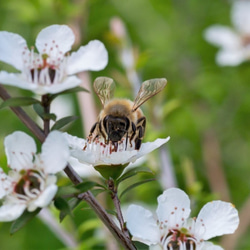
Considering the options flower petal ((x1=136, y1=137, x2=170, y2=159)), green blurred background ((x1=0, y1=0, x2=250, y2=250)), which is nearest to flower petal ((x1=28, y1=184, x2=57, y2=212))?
flower petal ((x1=136, y1=137, x2=170, y2=159))

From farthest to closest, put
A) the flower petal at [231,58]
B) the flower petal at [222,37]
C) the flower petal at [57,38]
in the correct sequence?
1. the flower petal at [222,37]
2. the flower petal at [231,58]
3. the flower petal at [57,38]

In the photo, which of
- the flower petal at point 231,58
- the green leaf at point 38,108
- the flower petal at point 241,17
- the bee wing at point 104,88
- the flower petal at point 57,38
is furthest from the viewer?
the flower petal at point 241,17

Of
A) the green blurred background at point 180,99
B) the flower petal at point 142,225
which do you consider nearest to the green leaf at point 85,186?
the flower petal at point 142,225

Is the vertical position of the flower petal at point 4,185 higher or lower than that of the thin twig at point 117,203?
higher

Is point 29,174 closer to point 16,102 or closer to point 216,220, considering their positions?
point 16,102


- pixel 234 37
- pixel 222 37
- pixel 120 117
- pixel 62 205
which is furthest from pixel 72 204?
pixel 234 37

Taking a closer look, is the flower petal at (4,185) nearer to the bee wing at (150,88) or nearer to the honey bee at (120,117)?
the honey bee at (120,117)

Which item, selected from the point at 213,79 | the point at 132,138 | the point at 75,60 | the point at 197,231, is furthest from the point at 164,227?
the point at 213,79
